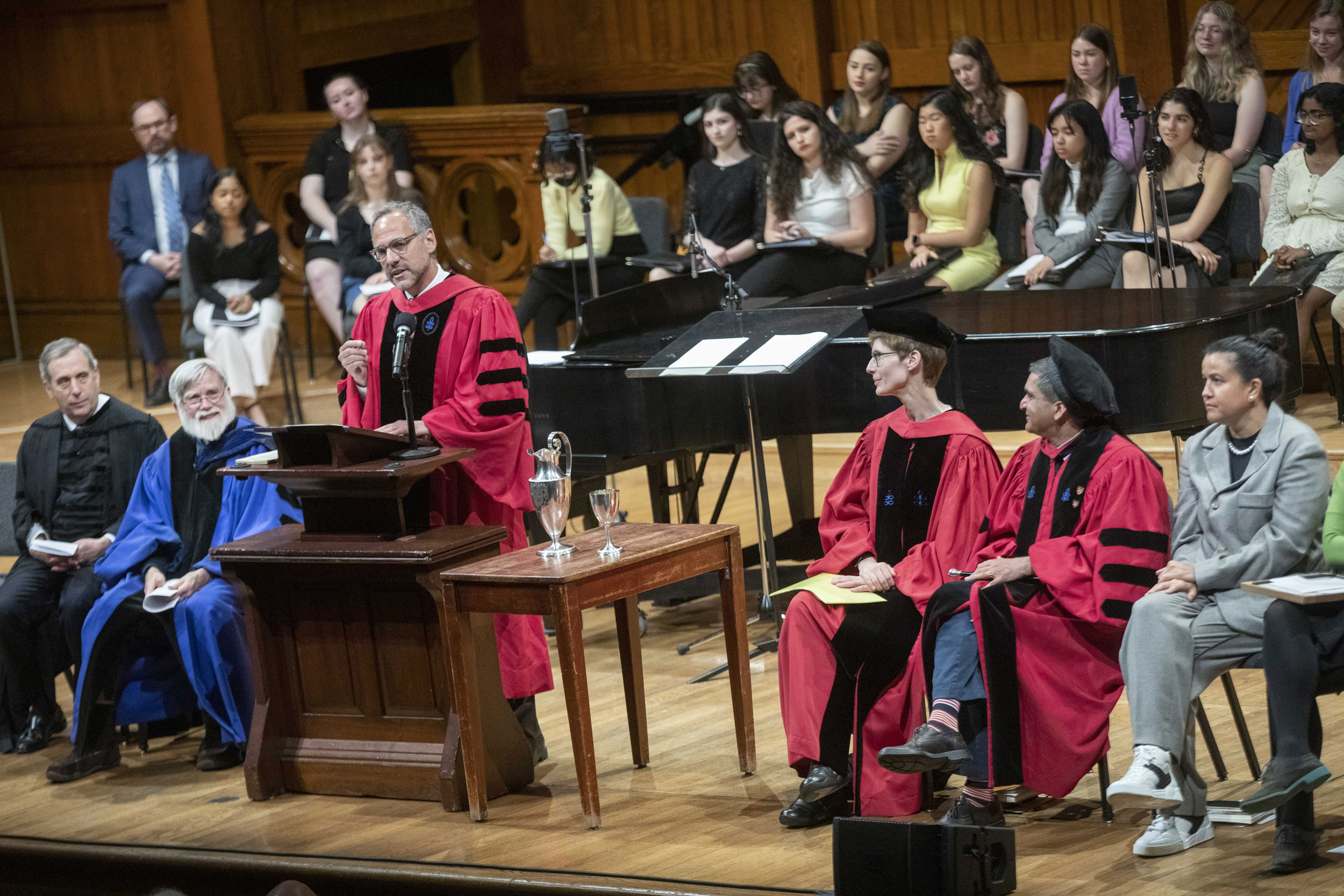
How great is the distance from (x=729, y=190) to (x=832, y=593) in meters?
3.44

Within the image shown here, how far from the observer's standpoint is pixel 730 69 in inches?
387

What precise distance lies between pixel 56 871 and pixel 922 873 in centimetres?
228

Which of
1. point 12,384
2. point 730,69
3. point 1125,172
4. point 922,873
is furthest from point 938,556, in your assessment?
point 12,384

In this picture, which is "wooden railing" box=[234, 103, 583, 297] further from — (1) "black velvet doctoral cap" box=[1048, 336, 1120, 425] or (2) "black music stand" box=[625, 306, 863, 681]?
(1) "black velvet doctoral cap" box=[1048, 336, 1120, 425]

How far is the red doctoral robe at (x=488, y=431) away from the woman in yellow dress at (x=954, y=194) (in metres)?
2.59

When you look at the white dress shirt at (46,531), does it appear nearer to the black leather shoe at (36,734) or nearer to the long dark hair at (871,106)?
the black leather shoe at (36,734)

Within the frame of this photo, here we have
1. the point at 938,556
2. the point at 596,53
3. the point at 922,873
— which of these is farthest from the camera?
the point at 596,53

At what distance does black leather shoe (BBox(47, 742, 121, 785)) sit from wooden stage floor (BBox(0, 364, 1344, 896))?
4cm

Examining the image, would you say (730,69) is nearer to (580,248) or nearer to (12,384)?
(580,248)

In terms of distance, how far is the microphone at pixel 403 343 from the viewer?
14.6 ft

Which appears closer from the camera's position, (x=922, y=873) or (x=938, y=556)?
(x=922, y=873)

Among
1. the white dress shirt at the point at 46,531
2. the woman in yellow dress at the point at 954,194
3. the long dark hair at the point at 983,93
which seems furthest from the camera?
the long dark hair at the point at 983,93

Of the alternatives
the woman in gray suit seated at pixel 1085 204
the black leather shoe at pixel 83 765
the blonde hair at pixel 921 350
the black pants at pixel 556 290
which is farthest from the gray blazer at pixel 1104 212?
the black leather shoe at pixel 83 765

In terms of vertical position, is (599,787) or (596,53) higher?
(596,53)
